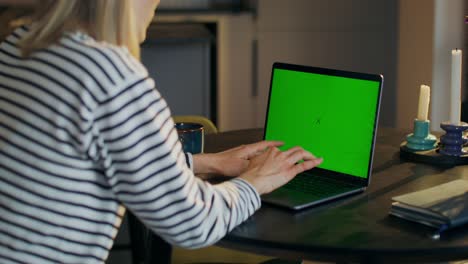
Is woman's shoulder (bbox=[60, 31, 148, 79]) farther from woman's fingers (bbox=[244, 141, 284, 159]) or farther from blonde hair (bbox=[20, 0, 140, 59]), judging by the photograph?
woman's fingers (bbox=[244, 141, 284, 159])

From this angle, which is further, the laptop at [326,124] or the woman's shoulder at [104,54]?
the laptop at [326,124]

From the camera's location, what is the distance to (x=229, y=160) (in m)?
1.92

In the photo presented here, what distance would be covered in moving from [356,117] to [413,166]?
10.5 inches

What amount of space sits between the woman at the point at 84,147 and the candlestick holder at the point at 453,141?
2.71 ft

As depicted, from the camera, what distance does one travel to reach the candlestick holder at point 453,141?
2061 mm

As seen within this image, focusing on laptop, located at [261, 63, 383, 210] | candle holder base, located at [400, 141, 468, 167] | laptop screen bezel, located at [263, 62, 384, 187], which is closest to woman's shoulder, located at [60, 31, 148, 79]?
laptop, located at [261, 63, 383, 210]

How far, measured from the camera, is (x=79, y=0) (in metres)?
1.42

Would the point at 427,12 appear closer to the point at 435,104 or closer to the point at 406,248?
the point at 435,104

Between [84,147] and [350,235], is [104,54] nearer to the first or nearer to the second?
[84,147]

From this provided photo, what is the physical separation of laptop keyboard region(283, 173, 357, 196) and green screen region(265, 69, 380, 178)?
0.12ft

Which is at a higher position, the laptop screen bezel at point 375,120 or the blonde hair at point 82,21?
the blonde hair at point 82,21

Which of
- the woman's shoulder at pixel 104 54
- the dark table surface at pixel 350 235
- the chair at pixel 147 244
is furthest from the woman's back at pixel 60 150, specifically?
the chair at pixel 147 244

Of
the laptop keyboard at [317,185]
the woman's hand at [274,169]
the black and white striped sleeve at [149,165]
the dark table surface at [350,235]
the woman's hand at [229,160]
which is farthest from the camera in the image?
the woman's hand at [229,160]

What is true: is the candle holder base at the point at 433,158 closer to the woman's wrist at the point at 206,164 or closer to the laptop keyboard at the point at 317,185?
the laptop keyboard at the point at 317,185
